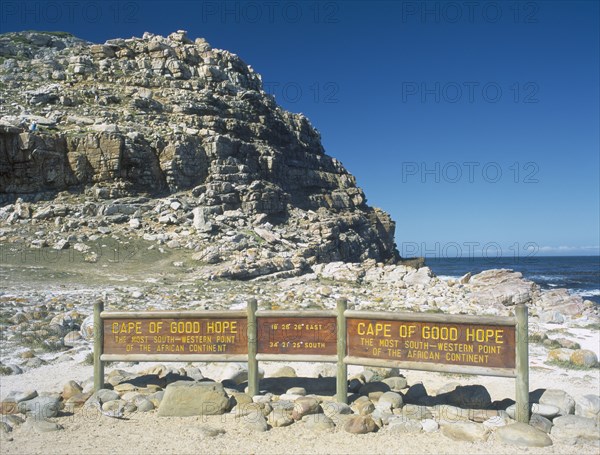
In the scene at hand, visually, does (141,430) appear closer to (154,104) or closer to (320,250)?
(320,250)

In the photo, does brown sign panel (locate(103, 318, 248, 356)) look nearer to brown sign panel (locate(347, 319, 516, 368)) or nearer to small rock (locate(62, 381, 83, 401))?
small rock (locate(62, 381, 83, 401))

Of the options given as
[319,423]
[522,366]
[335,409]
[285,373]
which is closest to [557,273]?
[285,373]

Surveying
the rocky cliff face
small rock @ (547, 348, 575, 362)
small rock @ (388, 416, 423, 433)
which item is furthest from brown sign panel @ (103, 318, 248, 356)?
the rocky cliff face

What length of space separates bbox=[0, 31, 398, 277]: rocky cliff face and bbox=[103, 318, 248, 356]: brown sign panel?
1808 cm

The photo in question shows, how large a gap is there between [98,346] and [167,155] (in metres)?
36.1

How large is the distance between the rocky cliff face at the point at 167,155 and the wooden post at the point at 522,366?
2027 cm

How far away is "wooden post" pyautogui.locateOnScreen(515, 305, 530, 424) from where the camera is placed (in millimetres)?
5852

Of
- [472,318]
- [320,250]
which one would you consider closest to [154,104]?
[320,250]

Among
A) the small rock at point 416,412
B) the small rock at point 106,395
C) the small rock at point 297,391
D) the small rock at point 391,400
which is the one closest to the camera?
the small rock at point 416,412

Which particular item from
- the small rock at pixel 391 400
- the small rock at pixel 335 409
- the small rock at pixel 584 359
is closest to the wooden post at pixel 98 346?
the small rock at pixel 335 409

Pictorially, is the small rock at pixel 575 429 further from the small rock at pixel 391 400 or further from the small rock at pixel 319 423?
the small rock at pixel 319 423

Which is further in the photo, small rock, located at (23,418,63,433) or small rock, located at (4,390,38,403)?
small rock, located at (4,390,38,403)

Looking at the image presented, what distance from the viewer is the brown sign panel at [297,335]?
6781 millimetres

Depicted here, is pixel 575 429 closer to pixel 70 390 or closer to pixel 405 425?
pixel 405 425
